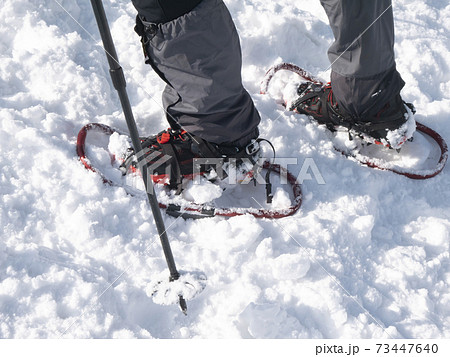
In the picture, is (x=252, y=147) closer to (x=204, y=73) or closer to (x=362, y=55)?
(x=204, y=73)

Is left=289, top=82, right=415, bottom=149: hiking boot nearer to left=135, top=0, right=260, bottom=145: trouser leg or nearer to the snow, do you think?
the snow

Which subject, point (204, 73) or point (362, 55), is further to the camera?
point (362, 55)

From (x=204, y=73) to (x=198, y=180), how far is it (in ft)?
2.47

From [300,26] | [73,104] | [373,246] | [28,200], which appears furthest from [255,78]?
[28,200]

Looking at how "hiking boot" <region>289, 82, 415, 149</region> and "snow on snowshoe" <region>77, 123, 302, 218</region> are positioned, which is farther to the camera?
"hiking boot" <region>289, 82, 415, 149</region>

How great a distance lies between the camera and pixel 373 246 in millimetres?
2449

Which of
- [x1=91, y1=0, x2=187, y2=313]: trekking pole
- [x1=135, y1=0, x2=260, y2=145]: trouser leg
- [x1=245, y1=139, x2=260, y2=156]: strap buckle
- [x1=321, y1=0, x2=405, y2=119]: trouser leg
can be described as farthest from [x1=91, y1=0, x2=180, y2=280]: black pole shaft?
[x1=321, y1=0, x2=405, y2=119]: trouser leg

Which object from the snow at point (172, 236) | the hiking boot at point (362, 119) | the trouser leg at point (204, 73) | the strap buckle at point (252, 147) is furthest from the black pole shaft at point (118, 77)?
the hiking boot at point (362, 119)

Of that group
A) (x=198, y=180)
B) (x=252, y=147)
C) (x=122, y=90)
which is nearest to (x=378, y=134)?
(x=252, y=147)

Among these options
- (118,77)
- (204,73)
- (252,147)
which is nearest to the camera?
(118,77)

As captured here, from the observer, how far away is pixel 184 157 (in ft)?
8.46

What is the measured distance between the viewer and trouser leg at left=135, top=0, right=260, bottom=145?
1.97 metres

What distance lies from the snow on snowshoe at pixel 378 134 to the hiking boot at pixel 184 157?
29.2 inches

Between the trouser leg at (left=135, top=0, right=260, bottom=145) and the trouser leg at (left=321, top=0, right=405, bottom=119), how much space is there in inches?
25.0
